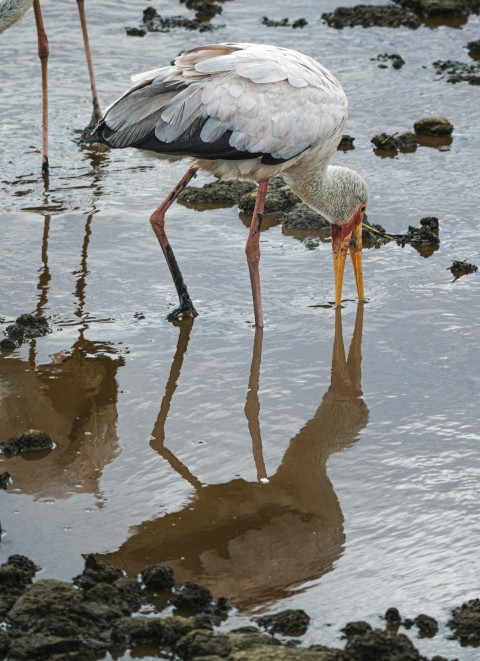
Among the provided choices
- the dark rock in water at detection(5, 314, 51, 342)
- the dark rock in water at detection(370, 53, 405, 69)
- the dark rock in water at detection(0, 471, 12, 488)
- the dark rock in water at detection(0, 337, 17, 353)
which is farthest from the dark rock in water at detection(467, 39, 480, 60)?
the dark rock in water at detection(0, 471, 12, 488)

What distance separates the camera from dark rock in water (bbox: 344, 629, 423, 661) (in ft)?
15.5

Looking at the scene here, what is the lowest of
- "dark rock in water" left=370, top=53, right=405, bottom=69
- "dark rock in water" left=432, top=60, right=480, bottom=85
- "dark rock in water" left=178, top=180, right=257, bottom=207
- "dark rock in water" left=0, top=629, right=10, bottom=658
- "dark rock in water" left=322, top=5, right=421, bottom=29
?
"dark rock in water" left=0, top=629, right=10, bottom=658

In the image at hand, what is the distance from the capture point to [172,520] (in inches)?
236

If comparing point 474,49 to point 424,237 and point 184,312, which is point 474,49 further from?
point 184,312

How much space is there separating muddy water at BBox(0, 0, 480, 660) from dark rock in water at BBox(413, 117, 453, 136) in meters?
0.15

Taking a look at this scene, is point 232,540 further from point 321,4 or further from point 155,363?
point 321,4

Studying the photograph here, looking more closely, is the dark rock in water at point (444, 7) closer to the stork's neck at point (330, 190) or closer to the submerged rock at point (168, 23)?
the submerged rock at point (168, 23)

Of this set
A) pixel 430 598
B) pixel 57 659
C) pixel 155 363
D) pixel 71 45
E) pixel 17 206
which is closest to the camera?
pixel 57 659

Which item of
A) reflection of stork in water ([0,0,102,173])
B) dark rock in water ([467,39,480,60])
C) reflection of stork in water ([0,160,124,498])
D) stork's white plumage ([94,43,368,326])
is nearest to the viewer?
reflection of stork in water ([0,160,124,498])

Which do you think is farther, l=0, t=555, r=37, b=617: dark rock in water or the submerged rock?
the submerged rock

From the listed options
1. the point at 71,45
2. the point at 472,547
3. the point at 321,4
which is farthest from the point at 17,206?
the point at 321,4

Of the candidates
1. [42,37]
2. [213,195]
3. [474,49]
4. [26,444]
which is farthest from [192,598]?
Result: [474,49]

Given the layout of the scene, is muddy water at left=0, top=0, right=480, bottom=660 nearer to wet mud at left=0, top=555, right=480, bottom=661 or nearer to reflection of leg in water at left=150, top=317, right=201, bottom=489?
reflection of leg in water at left=150, top=317, right=201, bottom=489

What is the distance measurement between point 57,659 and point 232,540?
1.29 m
